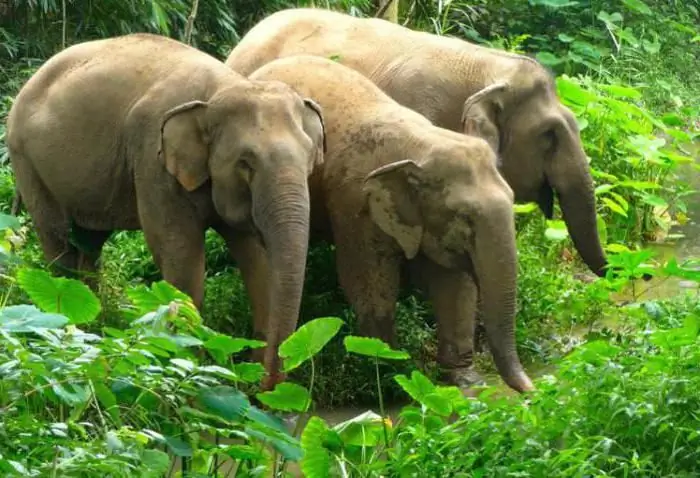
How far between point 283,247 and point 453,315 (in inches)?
45.0

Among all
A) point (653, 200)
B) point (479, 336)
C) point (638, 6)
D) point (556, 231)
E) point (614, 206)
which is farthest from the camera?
point (638, 6)

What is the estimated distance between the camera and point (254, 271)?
25.3 ft

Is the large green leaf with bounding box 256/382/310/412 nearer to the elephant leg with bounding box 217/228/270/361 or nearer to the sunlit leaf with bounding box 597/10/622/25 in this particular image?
the elephant leg with bounding box 217/228/270/361

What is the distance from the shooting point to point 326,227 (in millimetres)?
7879

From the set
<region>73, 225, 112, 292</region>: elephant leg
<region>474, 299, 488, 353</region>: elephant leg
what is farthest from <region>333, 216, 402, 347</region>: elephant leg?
<region>73, 225, 112, 292</region>: elephant leg

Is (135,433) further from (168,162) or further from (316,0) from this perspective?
(316,0)

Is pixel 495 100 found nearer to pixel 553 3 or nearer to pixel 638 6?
pixel 553 3

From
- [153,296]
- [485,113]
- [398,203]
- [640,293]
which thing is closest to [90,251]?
[398,203]

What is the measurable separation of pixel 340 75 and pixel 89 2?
4643 millimetres

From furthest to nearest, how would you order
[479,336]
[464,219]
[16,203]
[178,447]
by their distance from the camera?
[16,203]
[479,336]
[464,219]
[178,447]

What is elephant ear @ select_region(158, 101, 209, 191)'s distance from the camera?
7242 mm

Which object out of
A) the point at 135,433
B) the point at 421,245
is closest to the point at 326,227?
the point at 421,245

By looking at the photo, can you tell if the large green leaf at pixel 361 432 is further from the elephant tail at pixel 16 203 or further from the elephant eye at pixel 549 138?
the elephant tail at pixel 16 203

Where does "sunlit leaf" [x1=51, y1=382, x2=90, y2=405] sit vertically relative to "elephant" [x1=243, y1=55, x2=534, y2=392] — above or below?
above
